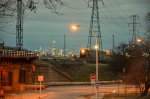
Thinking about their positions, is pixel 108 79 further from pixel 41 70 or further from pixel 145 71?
pixel 145 71

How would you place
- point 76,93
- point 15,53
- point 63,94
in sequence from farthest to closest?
point 15,53, point 76,93, point 63,94

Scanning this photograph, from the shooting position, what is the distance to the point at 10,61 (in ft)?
268

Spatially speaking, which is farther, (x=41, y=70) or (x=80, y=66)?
(x=80, y=66)

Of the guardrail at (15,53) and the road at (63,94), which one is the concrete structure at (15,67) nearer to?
the guardrail at (15,53)

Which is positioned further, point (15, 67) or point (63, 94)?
point (15, 67)

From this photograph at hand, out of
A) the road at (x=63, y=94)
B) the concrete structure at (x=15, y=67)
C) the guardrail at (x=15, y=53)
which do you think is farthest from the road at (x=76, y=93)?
the concrete structure at (x=15, y=67)

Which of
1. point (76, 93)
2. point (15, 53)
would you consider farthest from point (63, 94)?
point (15, 53)

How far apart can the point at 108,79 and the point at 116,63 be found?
5.70 meters

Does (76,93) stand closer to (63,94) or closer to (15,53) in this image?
(63,94)

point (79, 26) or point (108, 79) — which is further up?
point (79, 26)

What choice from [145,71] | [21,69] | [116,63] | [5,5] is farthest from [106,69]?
[5,5]

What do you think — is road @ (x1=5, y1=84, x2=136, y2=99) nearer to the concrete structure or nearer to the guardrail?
the guardrail

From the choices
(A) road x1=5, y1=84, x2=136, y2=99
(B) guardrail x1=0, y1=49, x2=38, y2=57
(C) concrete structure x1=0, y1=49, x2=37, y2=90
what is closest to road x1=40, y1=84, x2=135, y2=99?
(A) road x1=5, y1=84, x2=136, y2=99

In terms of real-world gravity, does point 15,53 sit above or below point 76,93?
above
